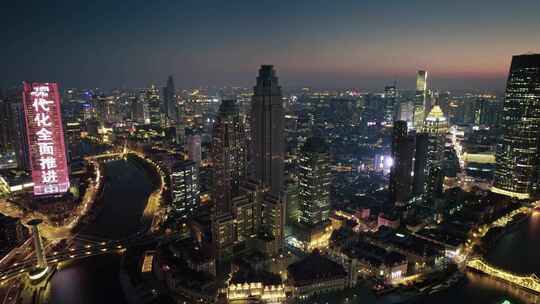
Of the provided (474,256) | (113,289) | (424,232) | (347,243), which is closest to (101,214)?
(113,289)

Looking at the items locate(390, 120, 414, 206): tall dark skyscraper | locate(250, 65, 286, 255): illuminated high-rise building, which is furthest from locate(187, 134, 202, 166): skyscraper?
locate(390, 120, 414, 206): tall dark skyscraper

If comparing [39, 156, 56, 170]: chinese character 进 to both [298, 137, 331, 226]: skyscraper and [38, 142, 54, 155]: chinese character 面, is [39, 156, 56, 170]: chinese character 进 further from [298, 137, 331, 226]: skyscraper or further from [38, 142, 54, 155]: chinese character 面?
[298, 137, 331, 226]: skyscraper

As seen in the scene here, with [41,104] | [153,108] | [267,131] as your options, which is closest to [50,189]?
[41,104]

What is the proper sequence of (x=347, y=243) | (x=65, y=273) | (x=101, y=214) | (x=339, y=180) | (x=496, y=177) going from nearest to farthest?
Result: (x=65, y=273) < (x=347, y=243) < (x=101, y=214) < (x=496, y=177) < (x=339, y=180)

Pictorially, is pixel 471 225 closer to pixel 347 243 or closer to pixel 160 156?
pixel 347 243

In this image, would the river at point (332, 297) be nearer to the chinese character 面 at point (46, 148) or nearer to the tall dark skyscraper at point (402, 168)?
the chinese character 面 at point (46, 148)

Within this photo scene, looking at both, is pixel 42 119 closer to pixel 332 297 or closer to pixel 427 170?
pixel 332 297

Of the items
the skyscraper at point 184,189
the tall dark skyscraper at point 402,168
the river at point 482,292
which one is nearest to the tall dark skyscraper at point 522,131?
the tall dark skyscraper at point 402,168
